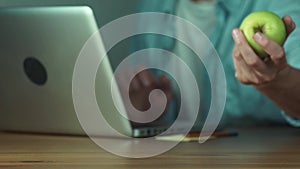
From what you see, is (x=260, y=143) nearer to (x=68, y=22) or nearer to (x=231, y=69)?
(x=68, y=22)

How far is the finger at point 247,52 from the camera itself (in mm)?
1180

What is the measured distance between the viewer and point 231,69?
A: 1.91 metres

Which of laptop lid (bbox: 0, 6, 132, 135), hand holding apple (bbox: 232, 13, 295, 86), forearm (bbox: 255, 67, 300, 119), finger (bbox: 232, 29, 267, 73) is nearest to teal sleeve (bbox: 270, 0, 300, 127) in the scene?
forearm (bbox: 255, 67, 300, 119)

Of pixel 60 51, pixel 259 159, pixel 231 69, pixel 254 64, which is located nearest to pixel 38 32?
pixel 60 51

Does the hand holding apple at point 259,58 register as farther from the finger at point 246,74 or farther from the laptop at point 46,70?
the laptop at point 46,70

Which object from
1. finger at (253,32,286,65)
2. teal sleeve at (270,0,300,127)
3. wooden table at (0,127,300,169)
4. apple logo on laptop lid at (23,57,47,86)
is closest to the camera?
wooden table at (0,127,300,169)

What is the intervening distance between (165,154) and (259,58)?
1.05ft

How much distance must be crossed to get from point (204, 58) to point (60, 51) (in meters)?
0.84

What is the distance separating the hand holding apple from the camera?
1.15 metres

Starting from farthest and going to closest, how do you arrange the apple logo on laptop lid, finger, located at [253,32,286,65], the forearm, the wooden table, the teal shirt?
the teal shirt
the forearm
the apple logo on laptop lid
finger, located at [253,32,286,65]
the wooden table

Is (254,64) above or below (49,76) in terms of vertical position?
below

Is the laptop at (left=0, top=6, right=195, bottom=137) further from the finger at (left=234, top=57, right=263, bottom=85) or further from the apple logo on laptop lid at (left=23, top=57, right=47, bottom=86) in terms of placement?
the finger at (left=234, top=57, right=263, bottom=85)

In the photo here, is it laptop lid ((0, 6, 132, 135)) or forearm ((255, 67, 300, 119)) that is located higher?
laptop lid ((0, 6, 132, 135))

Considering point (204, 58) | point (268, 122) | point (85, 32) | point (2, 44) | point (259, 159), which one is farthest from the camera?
point (204, 58)
